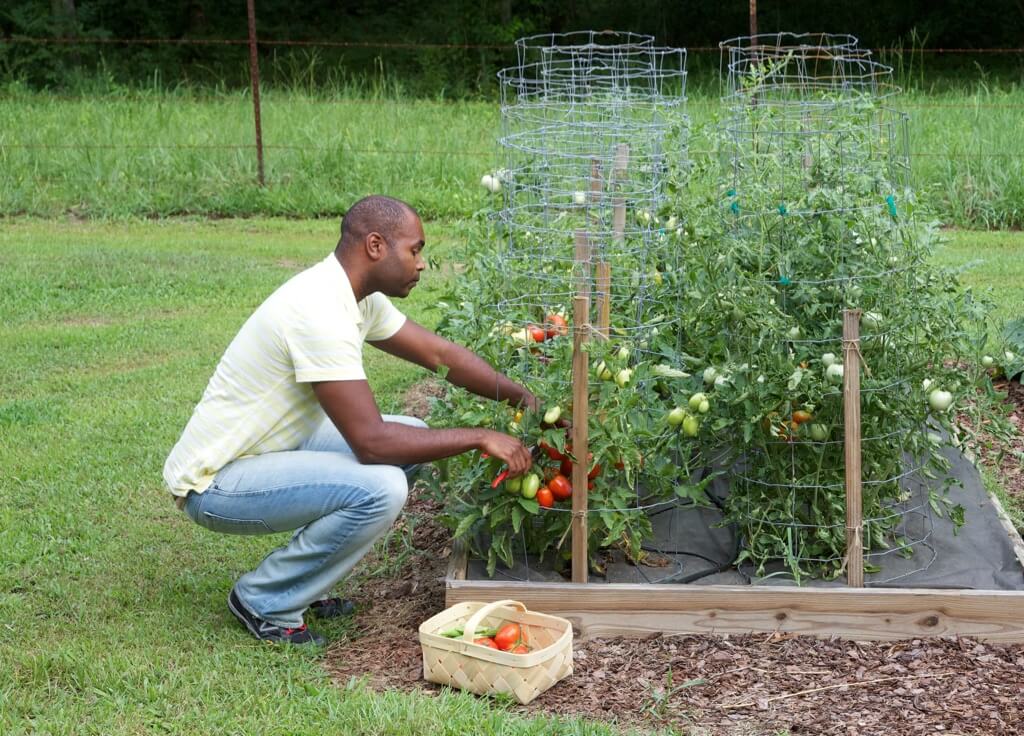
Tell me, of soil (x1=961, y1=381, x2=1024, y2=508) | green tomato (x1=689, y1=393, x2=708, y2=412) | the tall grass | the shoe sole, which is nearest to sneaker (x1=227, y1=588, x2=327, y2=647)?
the shoe sole

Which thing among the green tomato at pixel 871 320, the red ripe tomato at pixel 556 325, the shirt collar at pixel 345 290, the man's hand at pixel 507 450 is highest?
the shirt collar at pixel 345 290

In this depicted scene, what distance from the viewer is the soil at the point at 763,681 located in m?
3.32

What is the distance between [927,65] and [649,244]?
17.0m

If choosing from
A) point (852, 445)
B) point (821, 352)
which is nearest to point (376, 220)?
point (821, 352)

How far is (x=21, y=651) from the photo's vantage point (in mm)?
3645

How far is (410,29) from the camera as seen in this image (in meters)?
21.2

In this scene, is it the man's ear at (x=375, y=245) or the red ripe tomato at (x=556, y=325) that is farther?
the red ripe tomato at (x=556, y=325)

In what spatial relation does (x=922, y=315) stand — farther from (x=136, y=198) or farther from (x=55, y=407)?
(x=136, y=198)

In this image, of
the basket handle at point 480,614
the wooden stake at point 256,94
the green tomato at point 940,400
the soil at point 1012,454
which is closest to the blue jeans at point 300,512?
the basket handle at point 480,614

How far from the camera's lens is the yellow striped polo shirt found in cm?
359

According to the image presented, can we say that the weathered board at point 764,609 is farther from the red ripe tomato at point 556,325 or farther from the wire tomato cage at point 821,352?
the red ripe tomato at point 556,325

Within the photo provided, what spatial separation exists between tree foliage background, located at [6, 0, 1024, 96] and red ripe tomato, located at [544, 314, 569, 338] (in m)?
14.3

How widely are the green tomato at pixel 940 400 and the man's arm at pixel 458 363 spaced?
1.17 metres

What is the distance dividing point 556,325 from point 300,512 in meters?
1.00
